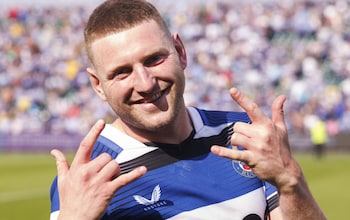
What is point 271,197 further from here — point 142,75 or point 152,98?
point 142,75

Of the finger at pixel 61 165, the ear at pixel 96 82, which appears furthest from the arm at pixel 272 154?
the ear at pixel 96 82

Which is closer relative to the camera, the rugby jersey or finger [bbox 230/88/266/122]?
finger [bbox 230/88/266/122]

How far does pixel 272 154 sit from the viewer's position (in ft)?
10.3

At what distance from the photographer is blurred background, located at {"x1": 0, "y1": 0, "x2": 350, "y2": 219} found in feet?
99.1

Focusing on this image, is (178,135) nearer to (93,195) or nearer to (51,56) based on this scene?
(93,195)

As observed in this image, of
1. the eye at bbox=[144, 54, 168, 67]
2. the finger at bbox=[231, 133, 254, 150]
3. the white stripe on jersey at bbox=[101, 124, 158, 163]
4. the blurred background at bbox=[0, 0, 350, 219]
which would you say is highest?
the eye at bbox=[144, 54, 168, 67]

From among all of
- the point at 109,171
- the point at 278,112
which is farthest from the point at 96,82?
the point at 278,112

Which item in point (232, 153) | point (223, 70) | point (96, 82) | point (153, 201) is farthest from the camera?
point (223, 70)

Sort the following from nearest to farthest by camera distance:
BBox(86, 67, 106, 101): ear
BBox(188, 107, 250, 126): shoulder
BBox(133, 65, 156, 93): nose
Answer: BBox(133, 65, 156, 93): nose, BBox(86, 67, 106, 101): ear, BBox(188, 107, 250, 126): shoulder

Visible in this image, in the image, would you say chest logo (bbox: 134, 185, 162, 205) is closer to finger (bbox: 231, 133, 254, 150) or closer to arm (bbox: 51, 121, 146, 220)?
arm (bbox: 51, 121, 146, 220)

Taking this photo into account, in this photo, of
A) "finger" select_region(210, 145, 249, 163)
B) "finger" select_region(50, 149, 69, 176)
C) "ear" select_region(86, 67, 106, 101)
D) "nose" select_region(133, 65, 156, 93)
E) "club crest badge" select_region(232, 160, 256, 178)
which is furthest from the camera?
"club crest badge" select_region(232, 160, 256, 178)

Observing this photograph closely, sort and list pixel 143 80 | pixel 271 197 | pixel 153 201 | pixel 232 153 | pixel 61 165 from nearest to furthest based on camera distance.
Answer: pixel 232 153, pixel 61 165, pixel 143 80, pixel 153 201, pixel 271 197

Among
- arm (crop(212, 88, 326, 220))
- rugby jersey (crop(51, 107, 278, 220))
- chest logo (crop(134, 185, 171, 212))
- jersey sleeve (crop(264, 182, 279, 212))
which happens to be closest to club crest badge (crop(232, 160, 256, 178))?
rugby jersey (crop(51, 107, 278, 220))

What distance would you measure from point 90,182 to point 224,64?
30.0 m
